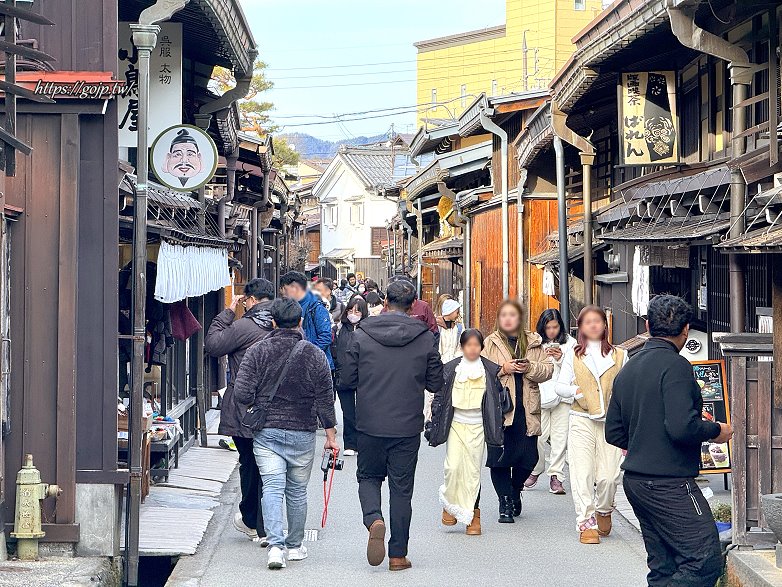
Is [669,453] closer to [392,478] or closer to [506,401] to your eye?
[392,478]

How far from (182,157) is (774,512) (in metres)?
7.02

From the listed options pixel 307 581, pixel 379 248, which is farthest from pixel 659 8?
pixel 379 248

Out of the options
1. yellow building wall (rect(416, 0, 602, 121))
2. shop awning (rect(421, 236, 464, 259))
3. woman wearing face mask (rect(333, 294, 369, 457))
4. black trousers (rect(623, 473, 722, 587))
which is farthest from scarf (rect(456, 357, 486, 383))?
yellow building wall (rect(416, 0, 602, 121))

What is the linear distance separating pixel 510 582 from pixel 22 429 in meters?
3.91

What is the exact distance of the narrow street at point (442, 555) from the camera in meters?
8.24

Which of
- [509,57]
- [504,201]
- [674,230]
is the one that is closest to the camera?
[674,230]

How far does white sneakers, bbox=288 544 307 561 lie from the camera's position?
28.8 feet

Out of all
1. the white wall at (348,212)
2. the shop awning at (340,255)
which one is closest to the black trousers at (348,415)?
the white wall at (348,212)

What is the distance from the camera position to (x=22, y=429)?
8312 millimetres

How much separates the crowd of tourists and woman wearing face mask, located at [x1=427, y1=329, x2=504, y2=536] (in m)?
0.01

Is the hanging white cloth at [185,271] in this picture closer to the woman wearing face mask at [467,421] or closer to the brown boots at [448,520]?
the woman wearing face mask at [467,421]

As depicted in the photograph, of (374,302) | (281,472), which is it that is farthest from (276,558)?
(374,302)

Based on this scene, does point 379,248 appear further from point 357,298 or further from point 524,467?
point 524,467

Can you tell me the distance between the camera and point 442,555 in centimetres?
905
